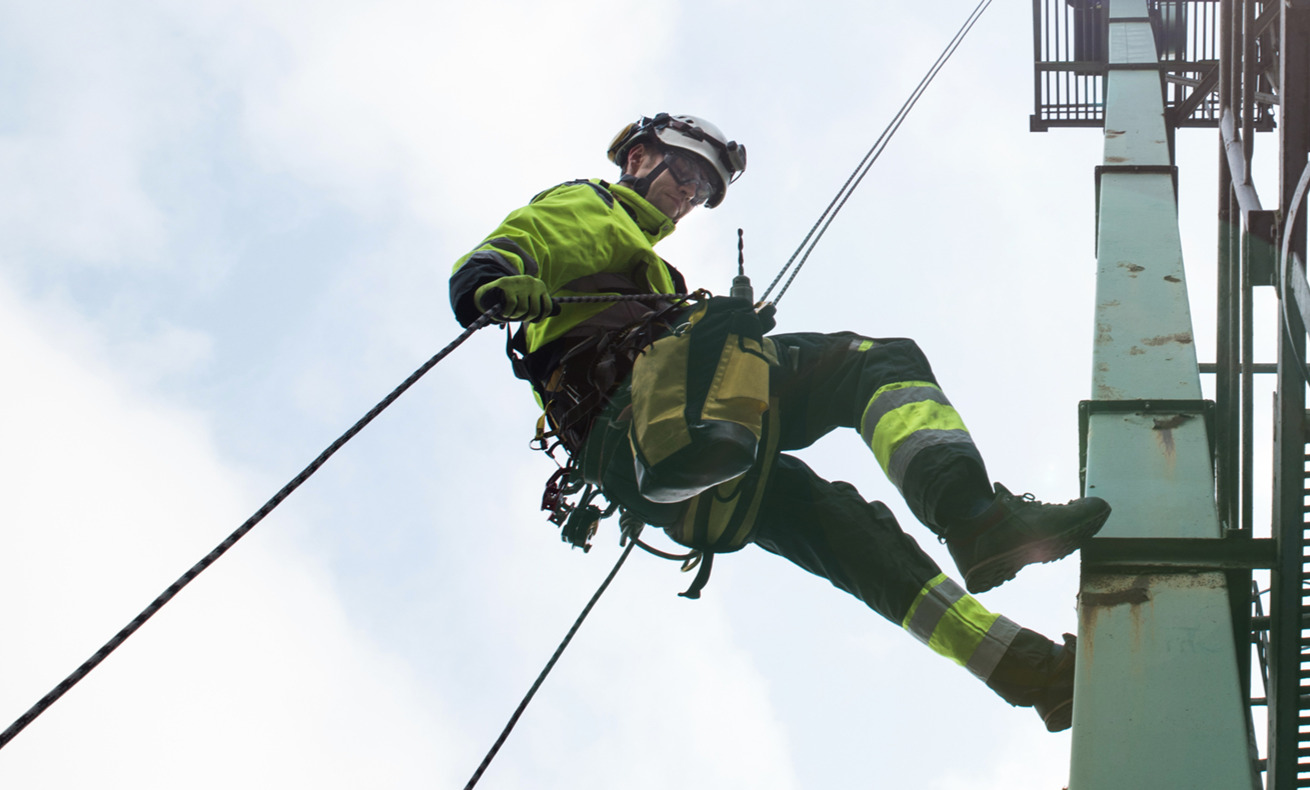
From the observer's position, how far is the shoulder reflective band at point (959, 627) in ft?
12.6

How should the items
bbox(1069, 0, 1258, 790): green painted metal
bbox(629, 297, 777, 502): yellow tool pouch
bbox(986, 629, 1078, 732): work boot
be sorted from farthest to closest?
bbox(986, 629, 1078, 732): work boot, bbox(629, 297, 777, 502): yellow tool pouch, bbox(1069, 0, 1258, 790): green painted metal

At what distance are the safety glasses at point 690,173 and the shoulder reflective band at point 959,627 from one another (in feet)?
5.98

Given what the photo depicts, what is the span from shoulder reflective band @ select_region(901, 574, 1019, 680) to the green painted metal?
53cm

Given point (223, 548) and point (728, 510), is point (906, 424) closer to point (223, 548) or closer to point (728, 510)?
point (728, 510)

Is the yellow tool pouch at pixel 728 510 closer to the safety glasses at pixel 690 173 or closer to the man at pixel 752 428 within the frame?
the man at pixel 752 428

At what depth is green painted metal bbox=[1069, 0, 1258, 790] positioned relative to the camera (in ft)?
9.52

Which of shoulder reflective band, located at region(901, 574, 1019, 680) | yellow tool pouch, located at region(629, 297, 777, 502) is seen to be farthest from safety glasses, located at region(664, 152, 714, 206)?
shoulder reflective band, located at region(901, 574, 1019, 680)

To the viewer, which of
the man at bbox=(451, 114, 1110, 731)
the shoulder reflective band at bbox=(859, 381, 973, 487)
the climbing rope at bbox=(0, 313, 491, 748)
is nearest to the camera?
the climbing rope at bbox=(0, 313, 491, 748)

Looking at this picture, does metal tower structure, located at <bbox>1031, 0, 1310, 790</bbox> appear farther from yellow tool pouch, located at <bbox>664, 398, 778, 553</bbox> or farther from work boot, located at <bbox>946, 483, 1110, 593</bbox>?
yellow tool pouch, located at <bbox>664, 398, 778, 553</bbox>

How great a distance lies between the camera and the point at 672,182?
196 inches

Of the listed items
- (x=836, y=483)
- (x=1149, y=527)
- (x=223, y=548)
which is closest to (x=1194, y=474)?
(x=1149, y=527)

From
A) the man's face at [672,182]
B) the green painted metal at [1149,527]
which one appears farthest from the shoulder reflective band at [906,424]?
the man's face at [672,182]

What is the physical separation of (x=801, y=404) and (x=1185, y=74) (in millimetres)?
4066

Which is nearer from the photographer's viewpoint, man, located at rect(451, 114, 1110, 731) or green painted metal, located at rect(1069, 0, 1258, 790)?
green painted metal, located at rect(1069, 0, 1258, 790)
